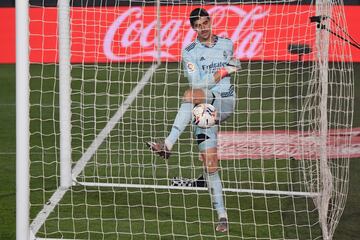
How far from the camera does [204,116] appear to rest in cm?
910

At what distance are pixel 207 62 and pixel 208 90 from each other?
283 mm

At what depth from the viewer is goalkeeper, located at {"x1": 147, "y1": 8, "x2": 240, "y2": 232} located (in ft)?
30.1

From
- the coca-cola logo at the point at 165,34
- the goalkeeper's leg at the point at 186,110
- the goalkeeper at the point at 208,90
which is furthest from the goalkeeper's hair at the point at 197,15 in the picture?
the coca-cola logo at the point at 165,34

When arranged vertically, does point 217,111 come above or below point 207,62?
below

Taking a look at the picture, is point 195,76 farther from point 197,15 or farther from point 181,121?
point 197,15

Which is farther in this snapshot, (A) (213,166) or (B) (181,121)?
(B) (181,121)

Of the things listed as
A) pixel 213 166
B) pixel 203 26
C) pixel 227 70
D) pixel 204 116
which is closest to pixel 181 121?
pixel 204 116

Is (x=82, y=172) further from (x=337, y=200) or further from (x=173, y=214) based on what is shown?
(x=337, y=200)

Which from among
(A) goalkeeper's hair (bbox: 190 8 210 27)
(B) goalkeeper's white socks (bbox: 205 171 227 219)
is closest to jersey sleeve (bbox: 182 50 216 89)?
(A) goalkeeper's hair (bbox: 190 8 210 27)

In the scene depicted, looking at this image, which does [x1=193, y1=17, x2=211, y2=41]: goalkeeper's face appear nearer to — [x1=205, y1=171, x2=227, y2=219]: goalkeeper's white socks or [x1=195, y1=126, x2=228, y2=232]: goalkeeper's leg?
[x1=195, y1=126, x2=228, y2=232]: goalkeeper's leg

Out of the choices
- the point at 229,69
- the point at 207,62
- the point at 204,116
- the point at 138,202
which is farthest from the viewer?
the point at 138,202

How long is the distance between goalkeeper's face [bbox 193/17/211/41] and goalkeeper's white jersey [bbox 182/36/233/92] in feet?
0.63

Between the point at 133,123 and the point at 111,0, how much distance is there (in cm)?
778

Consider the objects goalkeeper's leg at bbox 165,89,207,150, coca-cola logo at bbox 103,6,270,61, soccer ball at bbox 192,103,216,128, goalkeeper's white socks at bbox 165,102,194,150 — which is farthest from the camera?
coca-cola logo at bbox 103,6,270,61
